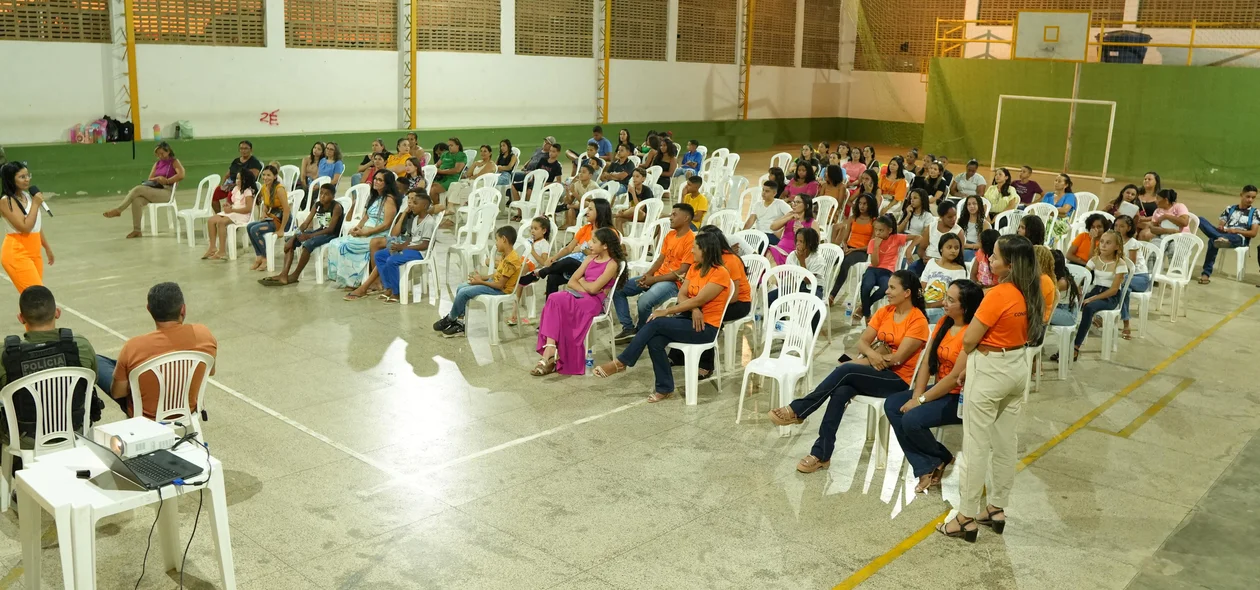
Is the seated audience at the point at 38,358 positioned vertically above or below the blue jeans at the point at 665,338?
above

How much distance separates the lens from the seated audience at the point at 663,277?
772cm

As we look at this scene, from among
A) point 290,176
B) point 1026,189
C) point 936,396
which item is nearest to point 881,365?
point 936,396

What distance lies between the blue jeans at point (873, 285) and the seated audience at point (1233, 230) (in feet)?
16.4

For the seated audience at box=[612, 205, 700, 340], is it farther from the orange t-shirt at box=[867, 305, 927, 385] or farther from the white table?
the white table

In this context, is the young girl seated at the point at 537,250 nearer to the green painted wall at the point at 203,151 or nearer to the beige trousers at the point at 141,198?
the beige trousers at the point at 141,198

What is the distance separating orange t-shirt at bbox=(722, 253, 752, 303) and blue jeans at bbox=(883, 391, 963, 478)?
1.83 meters

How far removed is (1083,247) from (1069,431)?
8.46ft

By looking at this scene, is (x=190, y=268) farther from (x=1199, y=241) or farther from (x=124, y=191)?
(x=1199, y=241)

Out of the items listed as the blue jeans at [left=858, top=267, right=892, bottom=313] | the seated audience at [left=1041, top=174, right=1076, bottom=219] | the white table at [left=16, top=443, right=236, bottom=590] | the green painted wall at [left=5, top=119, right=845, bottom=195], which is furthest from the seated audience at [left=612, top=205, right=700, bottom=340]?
the green painted wall at [left=5, top=119, right=845, bottom=195]

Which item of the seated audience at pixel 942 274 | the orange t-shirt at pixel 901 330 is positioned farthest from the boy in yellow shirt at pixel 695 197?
the orange t-shirt at pixel 901 330

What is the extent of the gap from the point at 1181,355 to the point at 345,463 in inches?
262

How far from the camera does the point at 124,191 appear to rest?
15.3 m

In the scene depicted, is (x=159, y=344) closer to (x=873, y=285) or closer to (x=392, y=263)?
(x=392, y=263)

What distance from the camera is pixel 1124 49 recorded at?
2130 cm
